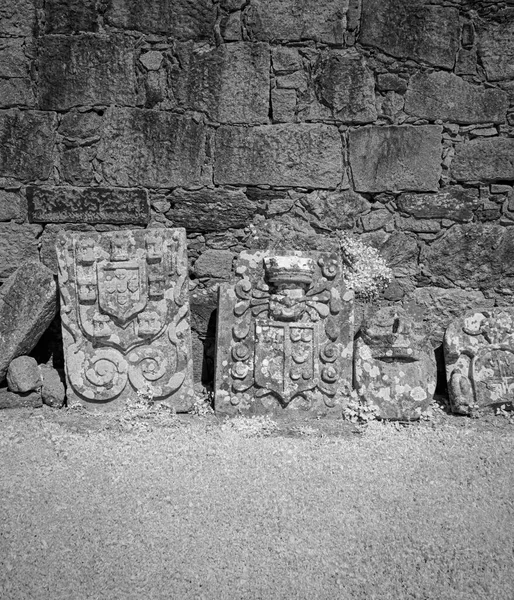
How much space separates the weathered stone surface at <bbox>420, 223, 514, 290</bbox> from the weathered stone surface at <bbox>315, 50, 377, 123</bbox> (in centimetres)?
106

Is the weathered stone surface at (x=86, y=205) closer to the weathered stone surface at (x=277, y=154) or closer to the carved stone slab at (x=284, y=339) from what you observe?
the weathered stone surface at (x=277, y=154)

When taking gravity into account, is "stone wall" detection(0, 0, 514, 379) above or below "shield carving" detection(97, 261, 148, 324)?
above

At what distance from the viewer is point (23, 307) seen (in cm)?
387

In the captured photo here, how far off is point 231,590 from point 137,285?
208cm

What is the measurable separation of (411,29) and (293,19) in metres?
0.81

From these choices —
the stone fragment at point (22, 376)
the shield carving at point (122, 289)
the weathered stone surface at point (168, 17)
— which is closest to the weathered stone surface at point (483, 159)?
the weathered stone surface at point (168, 17)

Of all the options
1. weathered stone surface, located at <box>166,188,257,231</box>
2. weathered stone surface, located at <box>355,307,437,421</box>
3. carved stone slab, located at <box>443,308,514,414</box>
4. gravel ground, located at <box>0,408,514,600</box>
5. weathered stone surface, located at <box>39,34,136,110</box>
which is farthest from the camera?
weathered stone surface, located at <box>166,188,257,231</box>

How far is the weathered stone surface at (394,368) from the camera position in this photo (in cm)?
373

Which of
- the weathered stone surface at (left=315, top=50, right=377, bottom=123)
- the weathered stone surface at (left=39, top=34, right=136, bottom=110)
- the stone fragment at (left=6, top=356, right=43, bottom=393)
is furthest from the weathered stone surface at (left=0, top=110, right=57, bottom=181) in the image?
the weathered stone surface at (left=315, top=50, right=377, bottom=123)

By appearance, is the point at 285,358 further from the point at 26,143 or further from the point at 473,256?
the point at 26,143

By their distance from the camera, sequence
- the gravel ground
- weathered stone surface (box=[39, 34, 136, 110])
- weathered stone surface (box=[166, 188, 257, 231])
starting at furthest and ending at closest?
weathered stone surface (box=[166, 188, 257, 231]) < weathered stone surface (box=[39, 34, 136, 110]) < the gravel ground

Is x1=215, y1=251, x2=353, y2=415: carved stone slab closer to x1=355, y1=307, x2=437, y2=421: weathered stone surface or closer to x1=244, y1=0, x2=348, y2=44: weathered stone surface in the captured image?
x1=355, y1=307, x2=437, y2=421: weathered stone surface

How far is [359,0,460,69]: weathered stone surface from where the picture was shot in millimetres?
4328

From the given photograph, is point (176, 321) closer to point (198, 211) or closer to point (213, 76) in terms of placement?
point (198, 211)
